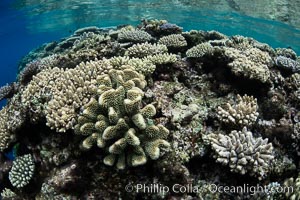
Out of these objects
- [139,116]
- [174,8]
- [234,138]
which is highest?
[139,116]

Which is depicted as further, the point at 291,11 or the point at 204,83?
the point at 291,11

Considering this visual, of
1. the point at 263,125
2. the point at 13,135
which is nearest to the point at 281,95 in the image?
the point at 263,125

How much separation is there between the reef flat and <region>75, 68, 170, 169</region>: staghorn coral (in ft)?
0.06

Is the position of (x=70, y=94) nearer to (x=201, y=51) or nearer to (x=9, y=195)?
(x=9, y=195)

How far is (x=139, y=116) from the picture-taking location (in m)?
4.29

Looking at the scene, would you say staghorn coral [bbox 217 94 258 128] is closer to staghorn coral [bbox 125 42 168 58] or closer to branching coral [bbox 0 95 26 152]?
staghorn coral [bbox 125 42 168 58]

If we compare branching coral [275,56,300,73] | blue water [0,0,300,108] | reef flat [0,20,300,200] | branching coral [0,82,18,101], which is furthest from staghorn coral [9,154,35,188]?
blue water [0,0,300,108]

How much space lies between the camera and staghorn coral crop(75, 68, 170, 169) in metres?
4.26

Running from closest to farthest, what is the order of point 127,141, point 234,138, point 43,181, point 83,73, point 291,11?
point 127,141 < point 234,138 < point 43,181 < point 83,73 < point 291,11

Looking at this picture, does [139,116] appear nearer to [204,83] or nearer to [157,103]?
[157,103]

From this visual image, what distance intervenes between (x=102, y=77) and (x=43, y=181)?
7.91 feet

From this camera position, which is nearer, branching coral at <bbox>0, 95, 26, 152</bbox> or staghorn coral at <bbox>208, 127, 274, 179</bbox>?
staghorn coral at <bbox>208, 127, 274, 179</bbox>

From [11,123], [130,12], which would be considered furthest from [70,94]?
[130,12]

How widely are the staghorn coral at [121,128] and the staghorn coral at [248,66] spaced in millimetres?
2901
